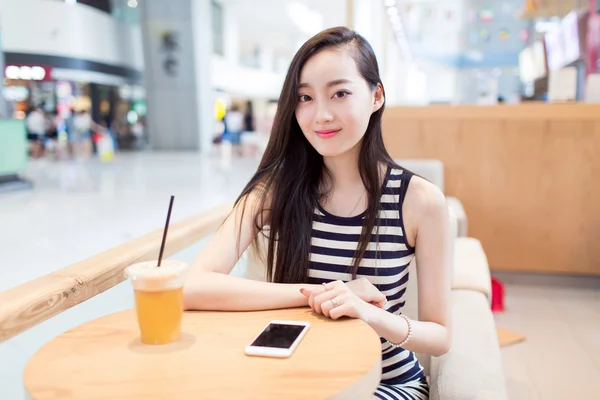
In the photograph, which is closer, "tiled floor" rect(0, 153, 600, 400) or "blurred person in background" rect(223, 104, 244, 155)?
"tiled floor" rect(0, 153, 600, 400)

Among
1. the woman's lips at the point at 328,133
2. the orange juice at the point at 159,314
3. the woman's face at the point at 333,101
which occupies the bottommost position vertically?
the orange juice at the point at 159,314

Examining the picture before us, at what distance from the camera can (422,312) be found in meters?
1.28

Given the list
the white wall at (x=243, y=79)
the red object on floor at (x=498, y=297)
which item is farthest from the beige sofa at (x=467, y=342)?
the white wall at (x=243, y=79)

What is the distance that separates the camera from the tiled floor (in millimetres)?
1360

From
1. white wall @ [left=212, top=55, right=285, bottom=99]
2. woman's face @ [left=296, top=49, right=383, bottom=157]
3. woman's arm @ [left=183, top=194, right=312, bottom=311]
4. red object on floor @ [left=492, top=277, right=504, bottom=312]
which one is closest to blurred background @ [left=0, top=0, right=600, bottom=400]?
red object on floor @ [left=492, top=277, right=504, bottom=312]

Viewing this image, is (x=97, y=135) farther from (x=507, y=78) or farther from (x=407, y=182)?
(x=407, y=182)

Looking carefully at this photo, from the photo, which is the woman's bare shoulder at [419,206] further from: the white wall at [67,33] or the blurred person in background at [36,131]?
the blurred person in background at [36,131]

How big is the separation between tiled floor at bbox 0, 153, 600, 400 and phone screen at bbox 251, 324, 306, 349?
37 centimetres

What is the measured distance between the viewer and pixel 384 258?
129 cm

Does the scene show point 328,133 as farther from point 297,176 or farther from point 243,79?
point 243,79

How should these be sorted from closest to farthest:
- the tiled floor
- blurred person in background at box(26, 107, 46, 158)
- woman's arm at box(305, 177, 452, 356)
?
woman's arm at box(305, 177, 452, 356)
the tiled floor
blurred person in background at box(26, 107, 46, 158)

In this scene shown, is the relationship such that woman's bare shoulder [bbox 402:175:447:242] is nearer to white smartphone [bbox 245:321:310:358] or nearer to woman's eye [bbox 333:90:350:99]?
woman's eye [bbox 333:90:350:99]

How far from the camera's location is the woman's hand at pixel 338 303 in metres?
1.01

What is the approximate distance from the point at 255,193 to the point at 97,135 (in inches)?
620
